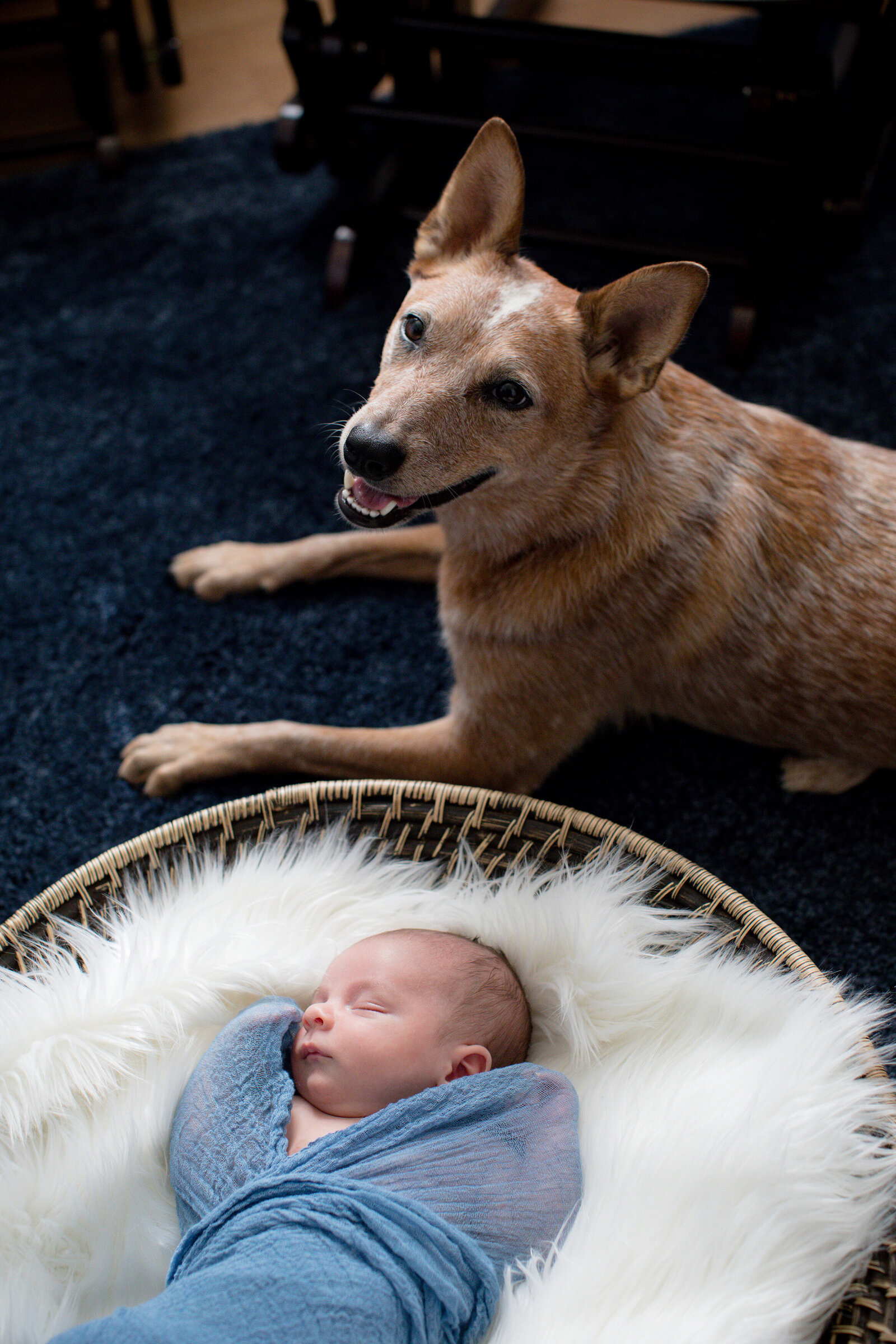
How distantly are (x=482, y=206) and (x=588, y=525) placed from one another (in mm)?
484

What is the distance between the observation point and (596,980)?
1.45 m

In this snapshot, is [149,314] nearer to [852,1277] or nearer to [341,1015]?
[341,1015]

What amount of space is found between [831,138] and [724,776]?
Answer: 164 centimetres

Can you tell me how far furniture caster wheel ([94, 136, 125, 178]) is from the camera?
9.91 feet

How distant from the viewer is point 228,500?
91.4 inches

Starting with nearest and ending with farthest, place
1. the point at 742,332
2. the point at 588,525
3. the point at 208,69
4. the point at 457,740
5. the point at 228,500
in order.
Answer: the point at 588,525, the point at 457,740, the point at 228,500, the point at 742,332, the point at 208,69

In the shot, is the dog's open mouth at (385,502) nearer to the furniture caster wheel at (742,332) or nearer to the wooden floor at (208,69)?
the furniture caster wheel at (742,332)

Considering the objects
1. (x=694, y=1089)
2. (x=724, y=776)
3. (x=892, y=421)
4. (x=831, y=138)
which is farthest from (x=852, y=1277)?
(x=831, y=138)

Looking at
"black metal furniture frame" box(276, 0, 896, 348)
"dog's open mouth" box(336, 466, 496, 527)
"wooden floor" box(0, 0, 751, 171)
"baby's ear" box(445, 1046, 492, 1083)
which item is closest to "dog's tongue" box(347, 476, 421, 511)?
"dog's open mouth" box(336, 466, 496, 527)

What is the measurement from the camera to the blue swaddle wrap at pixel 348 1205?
1.13 metres

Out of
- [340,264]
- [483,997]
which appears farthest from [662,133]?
[483,997]

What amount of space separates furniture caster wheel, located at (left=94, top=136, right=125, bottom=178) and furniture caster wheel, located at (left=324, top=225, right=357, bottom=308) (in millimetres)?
859

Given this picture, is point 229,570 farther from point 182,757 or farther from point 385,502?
point 385,502

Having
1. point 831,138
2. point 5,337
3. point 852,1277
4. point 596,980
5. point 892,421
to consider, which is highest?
point 831,138
